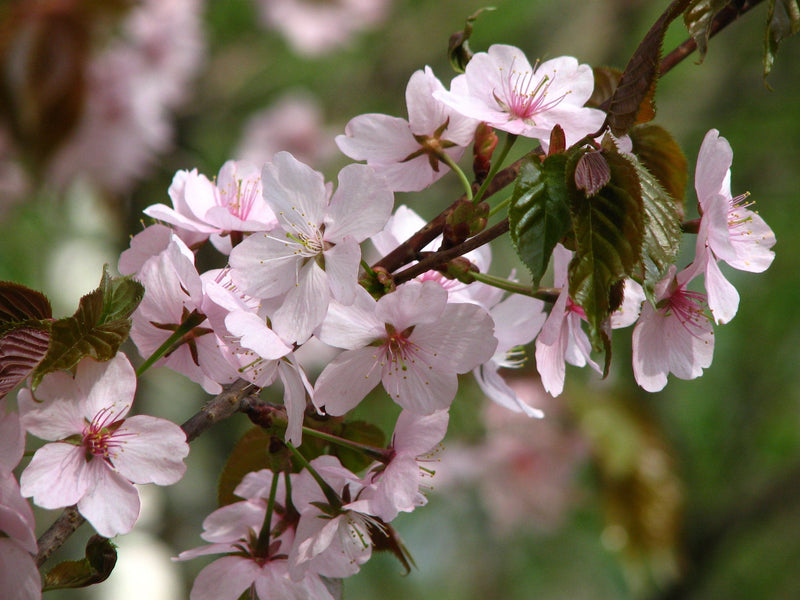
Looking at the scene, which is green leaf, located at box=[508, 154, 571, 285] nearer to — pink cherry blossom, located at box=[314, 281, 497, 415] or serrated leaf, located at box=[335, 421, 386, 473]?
pink cherry blossom, located at box=[314, 281, 497, 415]

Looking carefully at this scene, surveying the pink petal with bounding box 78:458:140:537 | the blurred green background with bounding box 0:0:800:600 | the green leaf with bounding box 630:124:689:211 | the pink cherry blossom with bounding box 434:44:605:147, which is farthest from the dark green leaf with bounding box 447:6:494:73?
the blurred green background with bounding box 0:0:800:600

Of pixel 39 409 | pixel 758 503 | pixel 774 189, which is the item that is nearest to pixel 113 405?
pixel 39 409

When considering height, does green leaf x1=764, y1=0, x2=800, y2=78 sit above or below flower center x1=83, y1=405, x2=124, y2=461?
above

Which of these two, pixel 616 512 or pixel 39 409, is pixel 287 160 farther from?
pixel 616 512

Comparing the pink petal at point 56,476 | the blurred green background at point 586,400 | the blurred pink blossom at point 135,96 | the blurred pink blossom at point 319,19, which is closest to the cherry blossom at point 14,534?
the pink petal at point 56,476

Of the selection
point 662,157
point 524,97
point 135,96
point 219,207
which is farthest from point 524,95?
point 135,96

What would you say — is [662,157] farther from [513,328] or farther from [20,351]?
[20,351]
